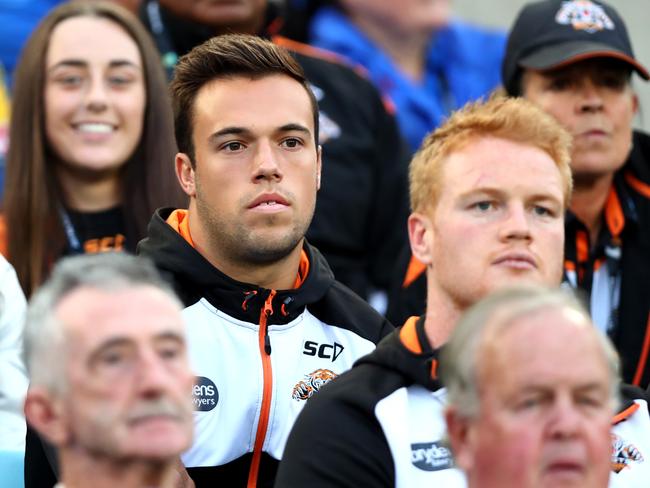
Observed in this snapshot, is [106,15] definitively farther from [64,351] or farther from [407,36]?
[64,351]

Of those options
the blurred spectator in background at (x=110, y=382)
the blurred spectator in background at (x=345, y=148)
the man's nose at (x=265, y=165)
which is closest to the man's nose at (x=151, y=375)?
the blurred spectator in background at (x=110, y=382)

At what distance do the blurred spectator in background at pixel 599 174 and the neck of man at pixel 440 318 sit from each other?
1216 mm

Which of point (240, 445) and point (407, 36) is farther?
point (407, 36)

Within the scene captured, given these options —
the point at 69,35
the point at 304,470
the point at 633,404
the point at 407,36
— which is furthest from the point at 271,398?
the point at 407,36

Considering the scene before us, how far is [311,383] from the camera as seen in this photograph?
13.5ft

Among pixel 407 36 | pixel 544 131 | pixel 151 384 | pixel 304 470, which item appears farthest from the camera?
pixel 407 36

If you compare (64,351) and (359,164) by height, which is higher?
(359,164)

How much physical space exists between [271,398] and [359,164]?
2.17 m

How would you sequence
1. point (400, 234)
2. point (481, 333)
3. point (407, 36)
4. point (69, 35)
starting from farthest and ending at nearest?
point (407, 36), point (400, 234), point (69, 35), point (481, 333)

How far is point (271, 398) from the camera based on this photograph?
4004 mm

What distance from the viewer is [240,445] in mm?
3941

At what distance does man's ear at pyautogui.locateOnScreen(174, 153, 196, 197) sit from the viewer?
4.28 metres

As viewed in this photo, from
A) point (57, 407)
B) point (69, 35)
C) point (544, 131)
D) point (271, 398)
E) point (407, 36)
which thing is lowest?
point (57, 407)

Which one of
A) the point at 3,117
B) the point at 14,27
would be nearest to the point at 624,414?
the point at 3,117
